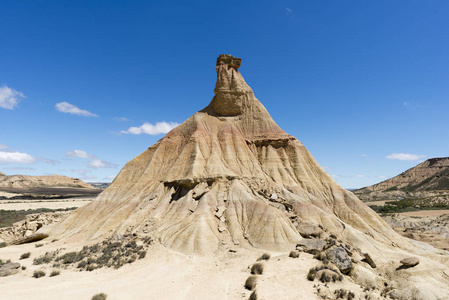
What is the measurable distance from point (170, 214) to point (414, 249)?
28.1 meters

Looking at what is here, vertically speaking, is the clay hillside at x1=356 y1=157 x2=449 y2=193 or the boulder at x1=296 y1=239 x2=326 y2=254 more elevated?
the clay hillside at x1=356 y1=157 x2=449 y2=193

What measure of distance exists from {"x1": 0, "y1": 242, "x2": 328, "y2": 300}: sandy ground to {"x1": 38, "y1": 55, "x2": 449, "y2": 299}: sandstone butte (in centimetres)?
212

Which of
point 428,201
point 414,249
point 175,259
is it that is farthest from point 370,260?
point 428,201

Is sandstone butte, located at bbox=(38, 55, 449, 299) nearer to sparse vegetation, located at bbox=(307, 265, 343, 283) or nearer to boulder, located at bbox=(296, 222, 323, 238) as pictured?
boulder, located at bbox=(296, 222, 323, 238)

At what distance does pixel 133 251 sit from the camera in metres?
21.5

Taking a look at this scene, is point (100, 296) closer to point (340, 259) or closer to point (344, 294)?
point (344, 294)

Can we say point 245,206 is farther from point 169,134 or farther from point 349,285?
point 169,134

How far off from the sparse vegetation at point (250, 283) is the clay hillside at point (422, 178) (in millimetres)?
144466

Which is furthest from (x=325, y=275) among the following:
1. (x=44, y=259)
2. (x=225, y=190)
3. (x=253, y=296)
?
(x=44, y=259)

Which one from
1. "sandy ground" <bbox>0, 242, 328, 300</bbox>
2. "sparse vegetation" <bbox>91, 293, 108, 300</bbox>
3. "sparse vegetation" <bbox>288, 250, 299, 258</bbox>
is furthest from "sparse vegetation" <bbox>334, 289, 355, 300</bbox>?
"sparse vegetation" <bbox>91, 293, 108, 300</bbox>

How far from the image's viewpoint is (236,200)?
88.8 ft

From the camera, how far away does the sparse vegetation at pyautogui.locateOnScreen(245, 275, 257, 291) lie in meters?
15.1

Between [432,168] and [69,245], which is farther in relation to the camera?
[432,168]

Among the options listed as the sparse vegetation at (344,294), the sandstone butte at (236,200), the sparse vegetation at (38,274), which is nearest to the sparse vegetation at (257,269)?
the sandstone butte at (236,200)
